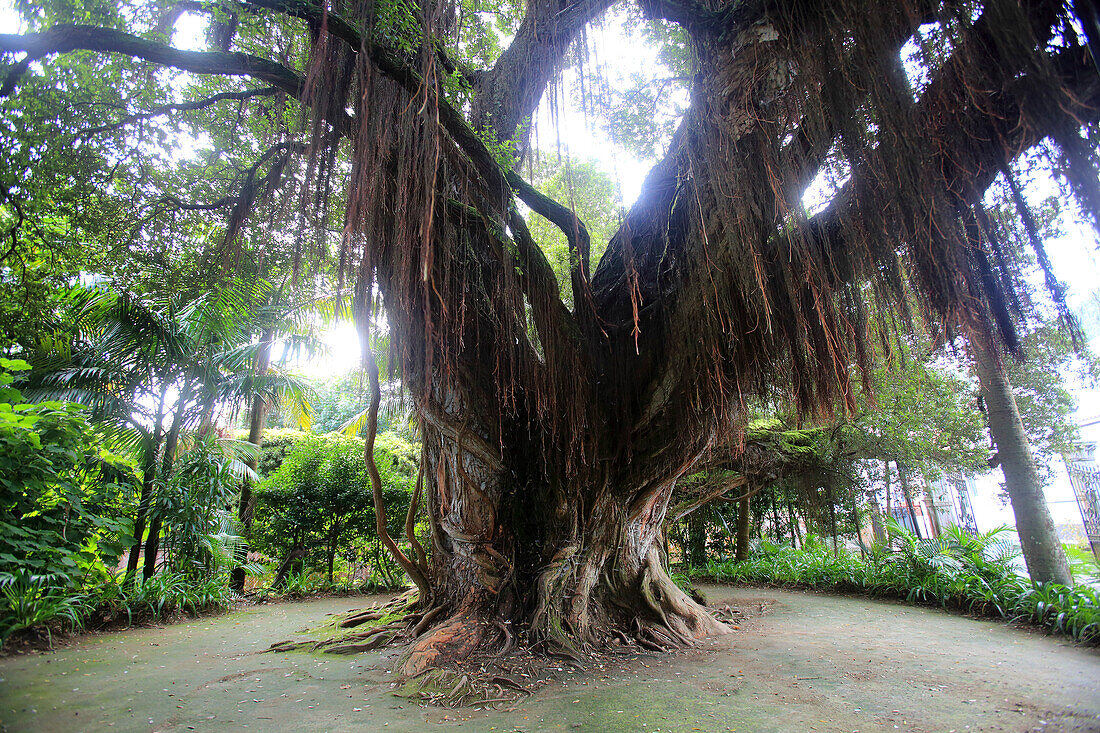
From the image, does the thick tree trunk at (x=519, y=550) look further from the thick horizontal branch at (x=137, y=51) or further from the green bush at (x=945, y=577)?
the green bush at (x=945, y=577)

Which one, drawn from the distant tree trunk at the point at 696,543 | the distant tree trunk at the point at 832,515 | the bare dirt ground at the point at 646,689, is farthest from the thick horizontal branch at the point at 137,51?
the distant tree trunk at the point at 696,543

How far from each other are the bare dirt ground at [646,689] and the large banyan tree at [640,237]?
0.67 metres

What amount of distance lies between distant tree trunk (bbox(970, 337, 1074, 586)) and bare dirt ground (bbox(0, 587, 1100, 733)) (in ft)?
2.38

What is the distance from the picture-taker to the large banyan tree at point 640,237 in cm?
196

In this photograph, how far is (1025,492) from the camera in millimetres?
4691

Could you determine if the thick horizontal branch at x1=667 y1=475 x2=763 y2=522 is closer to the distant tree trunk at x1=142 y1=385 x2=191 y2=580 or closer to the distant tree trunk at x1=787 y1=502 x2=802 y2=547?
the distant tree trunk at x1=787 y1=502 x2=802 y2=547

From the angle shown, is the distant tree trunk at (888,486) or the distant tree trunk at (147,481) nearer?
the distant tree trunk at (147,481)

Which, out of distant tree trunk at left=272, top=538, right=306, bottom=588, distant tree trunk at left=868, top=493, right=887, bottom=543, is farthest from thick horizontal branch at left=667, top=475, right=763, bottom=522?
distant tree trunk at left=272, top=538, right=306, bottom=588

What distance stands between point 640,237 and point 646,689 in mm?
3195

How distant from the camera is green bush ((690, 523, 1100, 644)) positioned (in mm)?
4109

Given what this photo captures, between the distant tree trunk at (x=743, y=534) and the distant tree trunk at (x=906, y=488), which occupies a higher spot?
the distant tree trunk at (x=906, y=488)

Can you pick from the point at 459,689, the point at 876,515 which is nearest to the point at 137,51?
the point at 459,689

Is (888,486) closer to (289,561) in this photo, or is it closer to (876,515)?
(876,515)

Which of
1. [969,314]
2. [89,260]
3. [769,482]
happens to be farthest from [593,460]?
[769,482]
